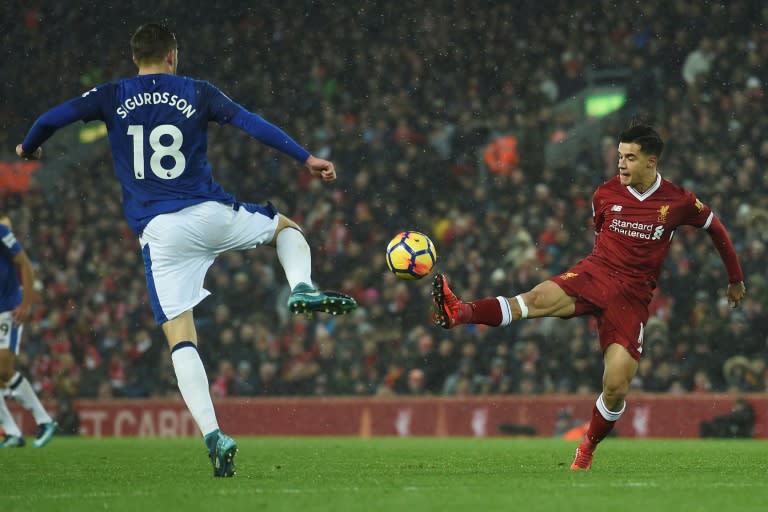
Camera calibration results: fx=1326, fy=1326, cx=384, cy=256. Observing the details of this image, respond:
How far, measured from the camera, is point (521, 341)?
16.4 meters

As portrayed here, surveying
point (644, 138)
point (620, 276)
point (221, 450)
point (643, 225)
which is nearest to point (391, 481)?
point (221, 450)

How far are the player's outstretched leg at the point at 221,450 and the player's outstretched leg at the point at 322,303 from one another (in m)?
0.76

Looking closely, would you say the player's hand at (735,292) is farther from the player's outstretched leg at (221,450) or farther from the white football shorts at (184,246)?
the player's outstretched leg at (221,450)

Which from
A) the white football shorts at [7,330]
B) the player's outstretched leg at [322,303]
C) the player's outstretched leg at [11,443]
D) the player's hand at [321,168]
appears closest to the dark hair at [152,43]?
the player's hand at [321,168]

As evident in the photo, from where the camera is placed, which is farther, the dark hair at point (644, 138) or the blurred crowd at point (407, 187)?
the blurred crowd at point (407, 187)

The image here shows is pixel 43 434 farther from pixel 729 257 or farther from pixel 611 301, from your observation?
pixel 729 257

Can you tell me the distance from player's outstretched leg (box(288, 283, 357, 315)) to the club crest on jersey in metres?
2.51

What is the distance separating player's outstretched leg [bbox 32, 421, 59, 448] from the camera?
38.7ft

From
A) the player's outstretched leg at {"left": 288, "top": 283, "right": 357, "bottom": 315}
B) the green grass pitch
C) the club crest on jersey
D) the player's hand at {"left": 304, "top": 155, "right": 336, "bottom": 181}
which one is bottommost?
the green grass pitch

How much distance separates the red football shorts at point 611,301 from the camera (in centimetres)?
801

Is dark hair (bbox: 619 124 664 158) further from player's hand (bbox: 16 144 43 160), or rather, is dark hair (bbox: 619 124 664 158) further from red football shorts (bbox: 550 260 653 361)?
player's hand (bbox: 16 144 43 160)

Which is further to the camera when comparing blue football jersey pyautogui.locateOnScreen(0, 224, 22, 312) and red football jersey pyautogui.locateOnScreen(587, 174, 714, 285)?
blue football jersey pyautogui.locateOnScreen(0, 224, 22, 312)

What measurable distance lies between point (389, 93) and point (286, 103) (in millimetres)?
1929

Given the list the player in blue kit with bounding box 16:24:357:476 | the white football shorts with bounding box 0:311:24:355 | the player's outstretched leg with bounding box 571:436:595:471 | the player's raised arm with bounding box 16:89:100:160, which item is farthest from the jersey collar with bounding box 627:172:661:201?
the white football shorts with bounding box 0:311:24:355
